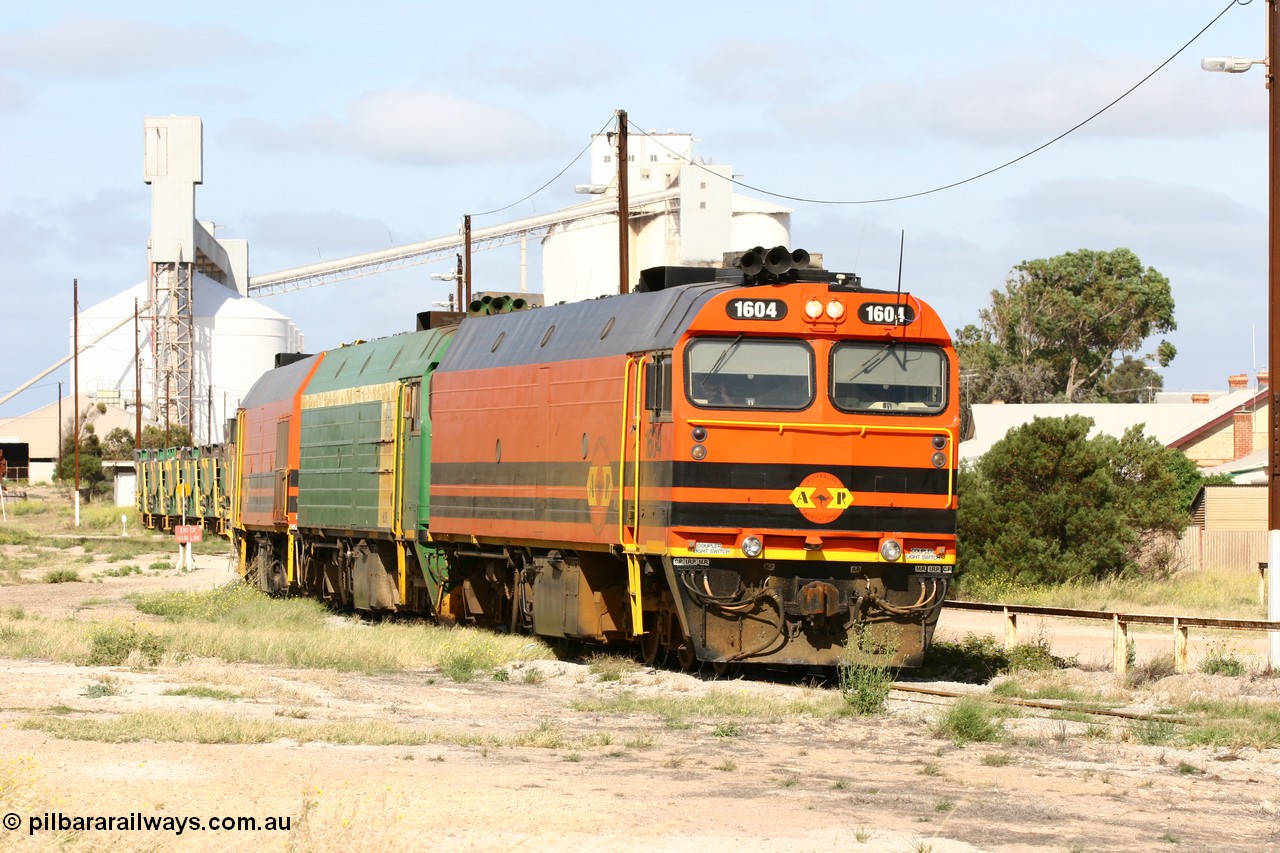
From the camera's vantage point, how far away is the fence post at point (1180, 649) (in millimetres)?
19094

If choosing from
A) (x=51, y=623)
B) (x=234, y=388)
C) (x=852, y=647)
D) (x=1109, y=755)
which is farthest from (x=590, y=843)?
(x=234, y=388)

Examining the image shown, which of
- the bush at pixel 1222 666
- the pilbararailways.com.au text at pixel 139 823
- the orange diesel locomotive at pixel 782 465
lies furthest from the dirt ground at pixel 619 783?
the bush at pixel 1222 666

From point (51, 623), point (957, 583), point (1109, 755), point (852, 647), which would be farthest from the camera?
point (957, 583)

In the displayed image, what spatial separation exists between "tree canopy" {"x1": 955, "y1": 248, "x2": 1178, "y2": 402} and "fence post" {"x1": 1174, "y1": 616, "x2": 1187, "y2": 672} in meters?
75.2

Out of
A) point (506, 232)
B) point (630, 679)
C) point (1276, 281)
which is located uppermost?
point (506, 232)

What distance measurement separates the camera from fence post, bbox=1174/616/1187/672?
19.1m

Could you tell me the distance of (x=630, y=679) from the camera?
18328 mm

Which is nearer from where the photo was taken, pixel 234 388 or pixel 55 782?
pixel 55 782

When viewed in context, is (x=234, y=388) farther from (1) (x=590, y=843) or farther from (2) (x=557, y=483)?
(1) (x=590, y=843)

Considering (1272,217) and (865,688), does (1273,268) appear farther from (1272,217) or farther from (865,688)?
(865,688)

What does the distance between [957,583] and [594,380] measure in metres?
17.6

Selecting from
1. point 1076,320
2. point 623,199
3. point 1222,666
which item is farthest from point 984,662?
point 1076,320

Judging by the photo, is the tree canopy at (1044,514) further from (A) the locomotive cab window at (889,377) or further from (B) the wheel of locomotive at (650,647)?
(A) the locomotive cab window at (889,377)

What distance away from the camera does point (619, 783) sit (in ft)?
37.9
